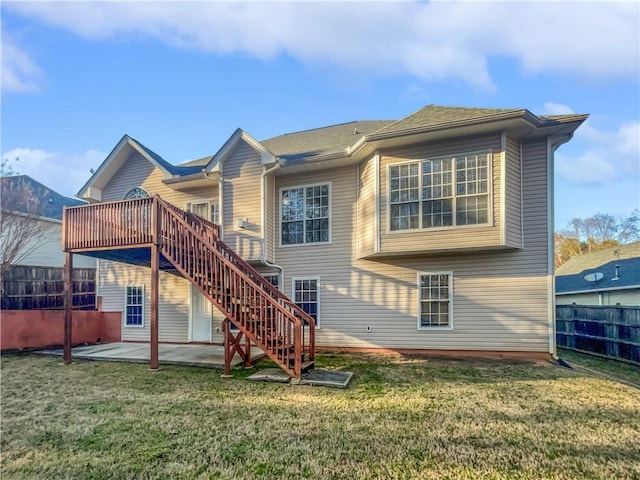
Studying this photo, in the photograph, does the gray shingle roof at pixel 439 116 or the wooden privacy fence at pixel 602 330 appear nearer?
the gray shingle roof at pixel 439 116

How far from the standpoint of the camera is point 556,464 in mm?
3133

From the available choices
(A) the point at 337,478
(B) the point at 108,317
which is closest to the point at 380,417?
(A) the point at 337,478

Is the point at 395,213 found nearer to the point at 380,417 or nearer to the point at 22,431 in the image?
the point at 380,417

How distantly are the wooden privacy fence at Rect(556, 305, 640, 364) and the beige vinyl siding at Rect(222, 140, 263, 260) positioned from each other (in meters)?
9.51

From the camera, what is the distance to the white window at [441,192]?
7668 millimetres

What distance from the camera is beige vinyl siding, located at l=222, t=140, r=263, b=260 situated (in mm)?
9422

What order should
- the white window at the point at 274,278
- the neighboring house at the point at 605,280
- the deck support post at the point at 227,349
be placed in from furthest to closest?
the neighboring house at the point at 605,280 → the white window at the point at 274,278 → the deck support post at the point at 227,349

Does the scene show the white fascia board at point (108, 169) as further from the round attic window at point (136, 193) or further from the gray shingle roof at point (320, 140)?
the gray shingle roof at point (320, 140)

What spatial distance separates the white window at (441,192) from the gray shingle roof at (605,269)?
309 inches

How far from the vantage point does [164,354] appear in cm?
844

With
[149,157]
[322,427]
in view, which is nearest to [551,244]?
[322,427]

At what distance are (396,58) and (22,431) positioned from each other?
11962mm

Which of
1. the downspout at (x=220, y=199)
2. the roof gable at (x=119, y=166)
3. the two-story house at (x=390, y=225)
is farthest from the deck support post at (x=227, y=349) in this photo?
the roof gable at (x=119, y=166)

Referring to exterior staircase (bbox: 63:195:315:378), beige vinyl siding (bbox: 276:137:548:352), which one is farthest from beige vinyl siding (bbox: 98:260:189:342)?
beige vinyl siding (bbox: 276:137:548:352)
